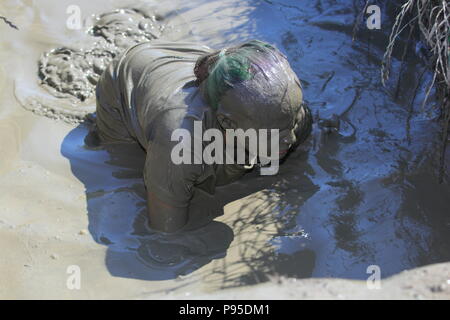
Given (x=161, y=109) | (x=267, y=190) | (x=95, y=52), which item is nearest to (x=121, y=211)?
(x=161, y=109)

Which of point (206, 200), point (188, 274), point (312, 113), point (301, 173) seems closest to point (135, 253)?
point (188, 274)

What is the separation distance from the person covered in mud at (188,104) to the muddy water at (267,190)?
197mm

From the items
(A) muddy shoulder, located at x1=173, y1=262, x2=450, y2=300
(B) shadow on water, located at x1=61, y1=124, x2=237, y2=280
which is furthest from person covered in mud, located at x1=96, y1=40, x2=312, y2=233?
(A) muddy shoulder, located at x1=173, y1=262, x2=450, y2=300

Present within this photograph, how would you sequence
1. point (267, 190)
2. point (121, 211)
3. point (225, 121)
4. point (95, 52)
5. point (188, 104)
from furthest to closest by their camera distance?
1. point (95, 52)
2. point (267, 190)
3. point (121, 211)
4. point (188, 104)
5. point (225, 121)

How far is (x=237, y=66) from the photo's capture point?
2646 mm

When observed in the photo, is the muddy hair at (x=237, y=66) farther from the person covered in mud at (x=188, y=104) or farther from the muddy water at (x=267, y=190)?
the muddy water at (x=267, y=190)

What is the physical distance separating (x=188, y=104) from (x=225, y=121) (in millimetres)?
227

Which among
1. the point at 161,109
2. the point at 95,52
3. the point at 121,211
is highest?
the point at 161,109

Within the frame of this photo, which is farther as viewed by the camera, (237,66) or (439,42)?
(439,42)

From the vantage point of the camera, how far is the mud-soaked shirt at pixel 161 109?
2.87m

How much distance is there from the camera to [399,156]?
3.55 meters

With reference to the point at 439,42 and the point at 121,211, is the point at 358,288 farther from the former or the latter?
the point at 121,211

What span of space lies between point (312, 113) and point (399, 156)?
653mm

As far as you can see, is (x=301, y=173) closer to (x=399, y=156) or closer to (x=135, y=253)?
(x=399, y=156)
